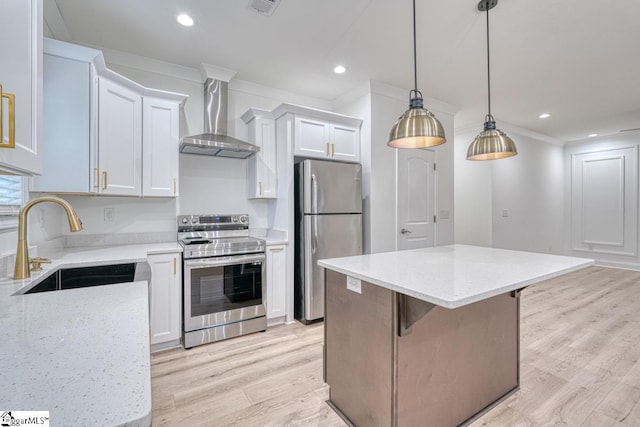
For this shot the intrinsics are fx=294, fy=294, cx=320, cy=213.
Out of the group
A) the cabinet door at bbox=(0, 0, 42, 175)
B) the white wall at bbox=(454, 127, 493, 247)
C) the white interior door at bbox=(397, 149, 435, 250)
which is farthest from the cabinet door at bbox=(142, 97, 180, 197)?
the white wall at bbox=(454, 127, 493, 247)

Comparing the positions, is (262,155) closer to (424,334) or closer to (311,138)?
(311,138)

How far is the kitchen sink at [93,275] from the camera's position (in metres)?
1.70

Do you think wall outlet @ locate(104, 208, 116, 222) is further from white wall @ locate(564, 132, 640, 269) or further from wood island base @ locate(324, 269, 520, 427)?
white wall @ locate(564, 132, 640, 269)

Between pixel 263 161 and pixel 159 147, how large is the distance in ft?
3.42

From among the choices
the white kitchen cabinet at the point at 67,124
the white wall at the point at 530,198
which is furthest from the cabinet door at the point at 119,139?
the white wall at the point at 530,198

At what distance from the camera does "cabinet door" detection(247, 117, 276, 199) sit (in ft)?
10.8

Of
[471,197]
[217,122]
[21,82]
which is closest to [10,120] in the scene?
[21,82]

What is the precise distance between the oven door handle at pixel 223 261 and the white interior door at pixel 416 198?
1.84m

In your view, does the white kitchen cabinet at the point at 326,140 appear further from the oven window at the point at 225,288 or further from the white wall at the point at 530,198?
the white wall at the point at 530,198

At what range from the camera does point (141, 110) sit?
260 cm

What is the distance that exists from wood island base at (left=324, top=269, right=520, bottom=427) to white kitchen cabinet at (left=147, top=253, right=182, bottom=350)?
57.0 inches

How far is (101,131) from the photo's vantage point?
2.32 meters

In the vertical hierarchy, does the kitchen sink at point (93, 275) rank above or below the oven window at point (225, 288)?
above

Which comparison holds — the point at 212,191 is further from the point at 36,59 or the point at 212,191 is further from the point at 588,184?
the point at 588,184
